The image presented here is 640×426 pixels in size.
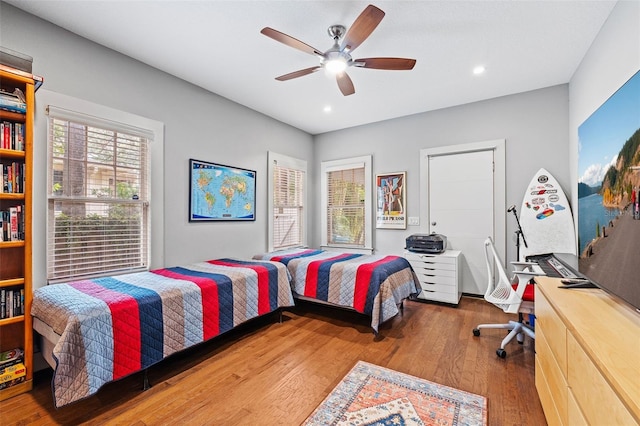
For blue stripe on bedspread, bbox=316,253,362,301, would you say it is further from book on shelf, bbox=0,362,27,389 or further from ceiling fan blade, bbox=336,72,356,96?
book on shelf, bbox=0,362,27,389

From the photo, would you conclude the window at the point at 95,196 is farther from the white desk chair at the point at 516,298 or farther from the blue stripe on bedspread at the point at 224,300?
the white desk chair at the point at 516,298

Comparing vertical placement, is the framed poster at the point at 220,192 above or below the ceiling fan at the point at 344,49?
below

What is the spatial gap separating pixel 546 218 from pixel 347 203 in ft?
9.22

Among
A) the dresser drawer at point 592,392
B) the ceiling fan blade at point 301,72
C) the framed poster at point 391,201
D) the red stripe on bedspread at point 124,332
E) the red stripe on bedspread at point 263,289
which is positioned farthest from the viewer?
the framed poster at point 391,201

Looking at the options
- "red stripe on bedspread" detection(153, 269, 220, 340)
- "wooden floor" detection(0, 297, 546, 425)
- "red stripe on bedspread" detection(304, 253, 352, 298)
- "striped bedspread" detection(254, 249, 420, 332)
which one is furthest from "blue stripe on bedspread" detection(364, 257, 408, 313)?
"red stripe on bedspread" detection(153, 269, 220, 340)

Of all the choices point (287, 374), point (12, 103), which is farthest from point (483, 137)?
point (12, 103)

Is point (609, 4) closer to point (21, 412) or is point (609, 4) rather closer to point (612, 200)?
point (612, 200)

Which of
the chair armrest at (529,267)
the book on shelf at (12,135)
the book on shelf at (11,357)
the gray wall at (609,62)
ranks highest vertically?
the gray wall at (609,62)

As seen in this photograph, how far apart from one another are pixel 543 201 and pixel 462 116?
1.55 meters

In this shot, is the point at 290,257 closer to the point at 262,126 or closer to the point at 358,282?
the point at 358,282

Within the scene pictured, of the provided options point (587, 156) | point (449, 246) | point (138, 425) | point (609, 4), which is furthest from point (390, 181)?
point (138, 425)

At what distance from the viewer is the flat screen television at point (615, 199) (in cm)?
136

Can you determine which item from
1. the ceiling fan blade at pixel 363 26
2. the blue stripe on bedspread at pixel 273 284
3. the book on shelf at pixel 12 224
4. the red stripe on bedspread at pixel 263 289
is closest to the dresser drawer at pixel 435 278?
the blue stripe on bedspread at pixel 273 284

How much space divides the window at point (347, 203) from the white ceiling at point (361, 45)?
4.98ft
